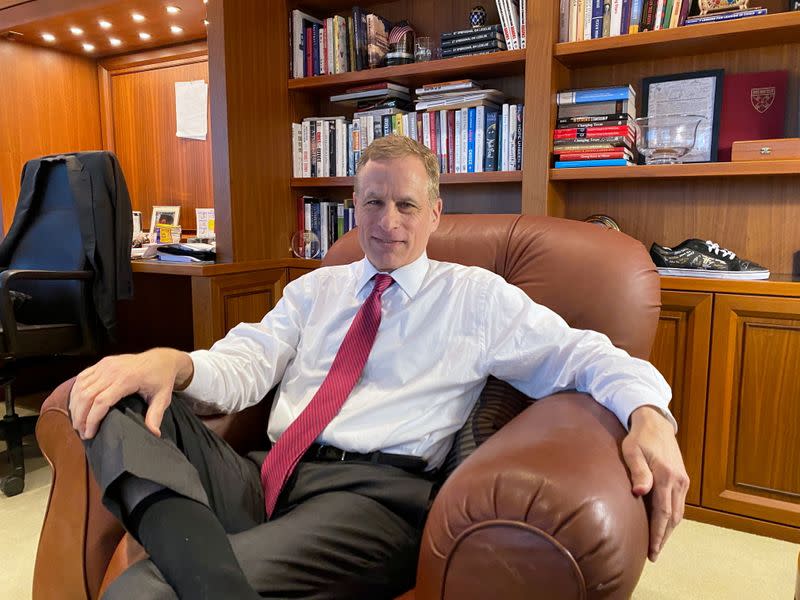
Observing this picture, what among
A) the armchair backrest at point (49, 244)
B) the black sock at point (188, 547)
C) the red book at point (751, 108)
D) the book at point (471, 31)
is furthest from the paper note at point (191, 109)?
the black sock at point (188, 547)

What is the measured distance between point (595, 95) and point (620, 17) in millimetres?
250

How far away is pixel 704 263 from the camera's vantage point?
1911 mm

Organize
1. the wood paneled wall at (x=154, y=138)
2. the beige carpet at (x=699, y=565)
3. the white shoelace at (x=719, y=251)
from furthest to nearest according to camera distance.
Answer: the wood paneled wall at (x=154, y=138) < the white shoelace at (x=719, y=251) < the beige carpet at (x=699, y=565)

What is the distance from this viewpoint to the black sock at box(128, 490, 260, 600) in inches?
31.2

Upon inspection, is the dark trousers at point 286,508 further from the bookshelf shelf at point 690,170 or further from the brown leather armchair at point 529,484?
the bookshelf shelf at point 690,170

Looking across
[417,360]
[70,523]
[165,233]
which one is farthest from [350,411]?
[165,233]

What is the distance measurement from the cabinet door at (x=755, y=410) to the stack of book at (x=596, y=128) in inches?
23.6

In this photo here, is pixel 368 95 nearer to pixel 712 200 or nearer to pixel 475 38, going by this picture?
pixel 475 38

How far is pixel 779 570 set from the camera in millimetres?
1718

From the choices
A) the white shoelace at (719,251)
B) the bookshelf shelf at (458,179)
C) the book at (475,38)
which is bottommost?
the white shoelace at (719,251)

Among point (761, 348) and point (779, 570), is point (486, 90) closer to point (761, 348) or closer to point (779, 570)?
point (761, 348)

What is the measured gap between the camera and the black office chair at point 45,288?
217 cm

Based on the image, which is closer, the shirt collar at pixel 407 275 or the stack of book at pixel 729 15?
the shirt collar at pixel 407 275

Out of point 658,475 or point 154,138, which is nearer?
point 658,475
